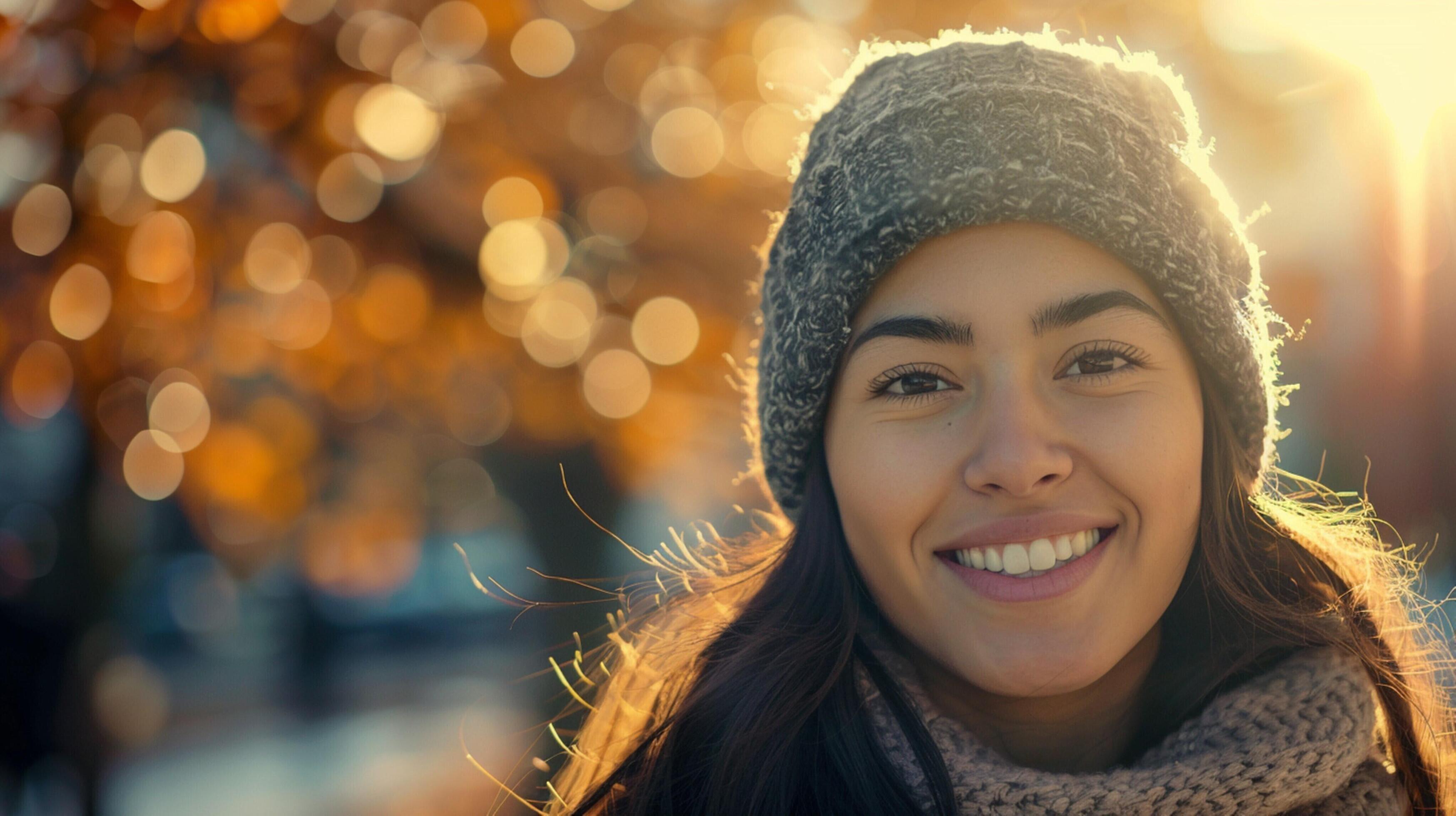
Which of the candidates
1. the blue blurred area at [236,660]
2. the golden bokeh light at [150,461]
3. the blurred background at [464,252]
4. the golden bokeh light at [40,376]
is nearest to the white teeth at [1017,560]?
the blurred background at [464,252]

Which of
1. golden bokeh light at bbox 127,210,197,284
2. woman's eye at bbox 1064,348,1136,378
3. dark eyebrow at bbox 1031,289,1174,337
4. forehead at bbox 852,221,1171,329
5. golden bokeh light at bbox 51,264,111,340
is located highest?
golden bokeh light at bbox 127,210,197,284

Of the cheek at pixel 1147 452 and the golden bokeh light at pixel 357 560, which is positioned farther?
the golden bokeh light at pixel 357 560

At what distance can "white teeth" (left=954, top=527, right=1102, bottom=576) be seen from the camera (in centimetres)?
192

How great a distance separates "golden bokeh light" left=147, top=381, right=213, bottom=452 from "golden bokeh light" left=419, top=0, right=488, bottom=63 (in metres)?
2.26

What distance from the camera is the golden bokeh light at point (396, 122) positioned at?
4438 millimetres

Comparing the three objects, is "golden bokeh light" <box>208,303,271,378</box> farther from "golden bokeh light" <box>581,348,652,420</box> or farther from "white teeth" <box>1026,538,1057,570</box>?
"white teeth" <box>1026,538,1057,570</box>

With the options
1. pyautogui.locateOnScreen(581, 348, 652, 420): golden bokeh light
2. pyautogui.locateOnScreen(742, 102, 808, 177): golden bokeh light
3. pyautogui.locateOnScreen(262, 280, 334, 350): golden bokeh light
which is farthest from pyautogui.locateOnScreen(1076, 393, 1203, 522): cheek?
pyautogui.locateOnScreen(262, 280, 334, 350): golden bokeh light

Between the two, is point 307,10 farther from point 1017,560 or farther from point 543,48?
point 1017,560

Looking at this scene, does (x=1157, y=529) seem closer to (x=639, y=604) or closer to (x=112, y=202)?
(x=639, y=604)

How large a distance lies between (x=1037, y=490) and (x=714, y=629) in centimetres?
83

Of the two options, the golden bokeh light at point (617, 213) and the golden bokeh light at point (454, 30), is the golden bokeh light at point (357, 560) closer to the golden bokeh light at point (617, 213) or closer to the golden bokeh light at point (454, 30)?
the golden bokeh light at point (617, 213)

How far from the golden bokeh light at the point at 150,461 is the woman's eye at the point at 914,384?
5.08 meters

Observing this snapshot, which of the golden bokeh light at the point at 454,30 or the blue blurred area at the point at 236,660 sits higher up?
the golden bokeh light at the point at 454,30

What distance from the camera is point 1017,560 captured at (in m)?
1.93
